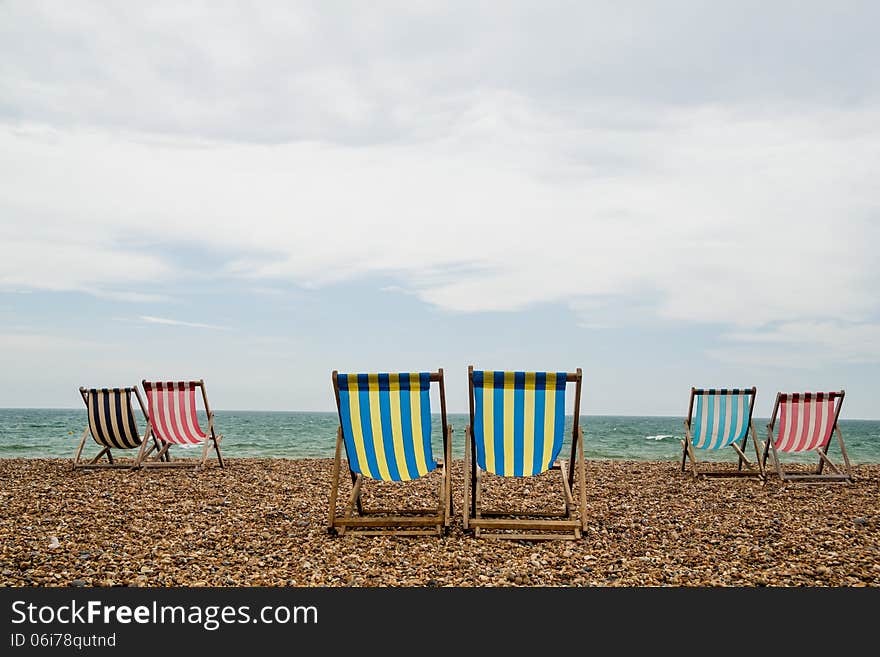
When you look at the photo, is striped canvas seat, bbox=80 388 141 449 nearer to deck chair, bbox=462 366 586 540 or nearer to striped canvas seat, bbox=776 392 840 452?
deck chair, bbox=462 366 586 540

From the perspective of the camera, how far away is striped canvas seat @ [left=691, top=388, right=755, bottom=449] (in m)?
8.42

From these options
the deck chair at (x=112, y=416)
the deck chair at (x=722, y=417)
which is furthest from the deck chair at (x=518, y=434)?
the deck chair at (x=112, y=416)

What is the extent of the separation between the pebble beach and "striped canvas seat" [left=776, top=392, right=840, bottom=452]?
785mm

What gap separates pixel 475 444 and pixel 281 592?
1.94m

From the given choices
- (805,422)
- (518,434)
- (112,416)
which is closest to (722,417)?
(805,422)

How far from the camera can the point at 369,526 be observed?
194 inches

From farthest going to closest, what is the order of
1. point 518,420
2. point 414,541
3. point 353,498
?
point 353,498 < point 518,420 < point 414,541

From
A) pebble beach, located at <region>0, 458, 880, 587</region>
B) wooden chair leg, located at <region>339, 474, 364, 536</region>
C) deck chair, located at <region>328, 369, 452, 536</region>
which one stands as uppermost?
deck chair, located at <region>328, 369, 452, 536</region>

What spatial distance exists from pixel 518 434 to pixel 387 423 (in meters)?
0.98

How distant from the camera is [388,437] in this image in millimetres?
5047

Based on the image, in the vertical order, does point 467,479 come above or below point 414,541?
above

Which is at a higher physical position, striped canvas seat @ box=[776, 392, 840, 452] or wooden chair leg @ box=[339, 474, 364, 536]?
striped canvas seat @ box=[776, 392, 840, 452]

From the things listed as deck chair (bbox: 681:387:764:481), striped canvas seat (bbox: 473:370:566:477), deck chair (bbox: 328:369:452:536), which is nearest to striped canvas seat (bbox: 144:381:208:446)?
deck chair (bbox: 328:369:452:536)

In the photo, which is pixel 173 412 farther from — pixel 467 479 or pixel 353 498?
pixel 467 479
